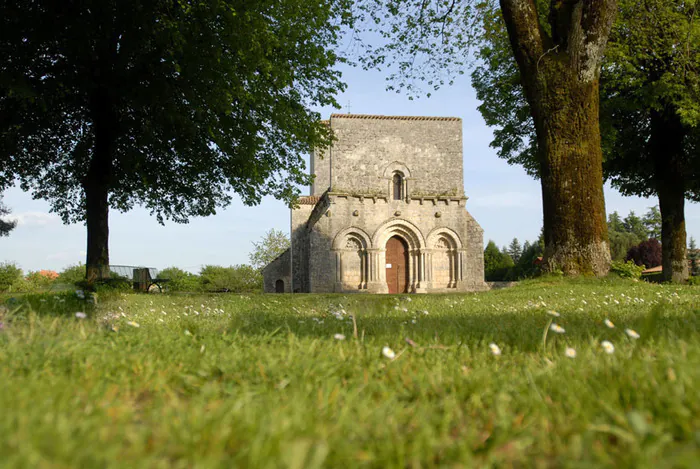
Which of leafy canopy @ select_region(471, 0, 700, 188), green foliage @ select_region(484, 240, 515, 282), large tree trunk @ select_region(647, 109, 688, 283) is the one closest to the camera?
leafy canopy @ select_region(471, 0, 700, 188)

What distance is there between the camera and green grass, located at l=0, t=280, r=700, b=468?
133 centimetres

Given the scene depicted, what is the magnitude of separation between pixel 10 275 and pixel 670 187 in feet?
110

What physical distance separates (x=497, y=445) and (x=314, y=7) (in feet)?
55.5

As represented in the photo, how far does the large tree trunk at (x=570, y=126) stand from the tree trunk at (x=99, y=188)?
40.2 ft

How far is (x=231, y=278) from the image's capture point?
161 ft

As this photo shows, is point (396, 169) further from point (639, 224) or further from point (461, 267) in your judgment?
point (639, 224)

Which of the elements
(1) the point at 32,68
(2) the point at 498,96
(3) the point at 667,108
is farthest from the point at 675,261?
(1) the point at 32,68

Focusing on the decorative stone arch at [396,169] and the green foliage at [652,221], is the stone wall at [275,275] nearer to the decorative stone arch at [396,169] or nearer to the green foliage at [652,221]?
the decorative stone arch at [396,169]

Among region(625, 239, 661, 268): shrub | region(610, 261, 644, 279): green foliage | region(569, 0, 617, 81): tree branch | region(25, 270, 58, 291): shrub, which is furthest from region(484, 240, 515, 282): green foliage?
region(569, 0, 617, 81): tree branch

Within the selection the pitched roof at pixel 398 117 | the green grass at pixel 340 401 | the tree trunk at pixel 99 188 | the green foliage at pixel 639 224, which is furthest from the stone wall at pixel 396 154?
the green foliage at pixel 639 224

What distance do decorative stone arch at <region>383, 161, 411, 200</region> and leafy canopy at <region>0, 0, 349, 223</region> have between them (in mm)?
12002

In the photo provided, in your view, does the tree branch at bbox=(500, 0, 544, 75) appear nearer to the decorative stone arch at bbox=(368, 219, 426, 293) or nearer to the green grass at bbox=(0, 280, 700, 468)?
the green grass at bbox=(0, 280, 700, 468)

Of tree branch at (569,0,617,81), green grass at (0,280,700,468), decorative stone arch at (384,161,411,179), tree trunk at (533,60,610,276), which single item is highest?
decorative stone arch at (384,161,411,179)

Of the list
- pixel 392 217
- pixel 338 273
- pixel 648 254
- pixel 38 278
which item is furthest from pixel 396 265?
pixel 648 254
